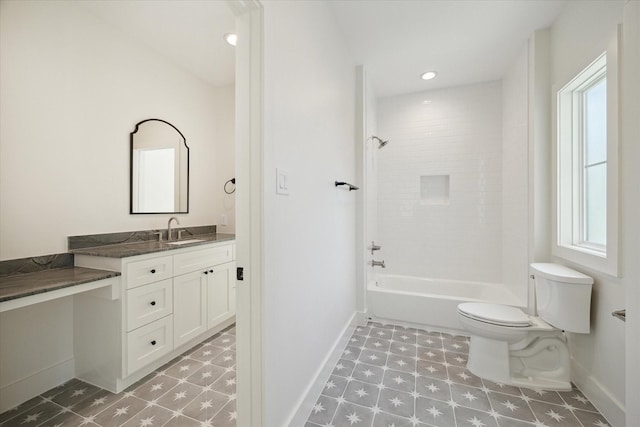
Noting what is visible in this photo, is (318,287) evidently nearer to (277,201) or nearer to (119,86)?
(277,201)

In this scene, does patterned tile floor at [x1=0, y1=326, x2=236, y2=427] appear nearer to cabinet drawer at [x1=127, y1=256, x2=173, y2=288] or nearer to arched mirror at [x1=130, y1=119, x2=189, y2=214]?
cabinet drawer at [x1=127, y1=256, x2=173, y2=288]

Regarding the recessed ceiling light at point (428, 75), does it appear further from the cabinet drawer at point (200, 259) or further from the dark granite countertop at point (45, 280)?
the dark granite countertop at point (45, 280)

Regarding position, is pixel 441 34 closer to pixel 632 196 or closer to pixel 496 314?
pixel 632 196

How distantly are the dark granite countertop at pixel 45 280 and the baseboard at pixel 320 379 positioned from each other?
1342 millimetres

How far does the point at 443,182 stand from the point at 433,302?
4.97 ft

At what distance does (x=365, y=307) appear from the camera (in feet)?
8.70

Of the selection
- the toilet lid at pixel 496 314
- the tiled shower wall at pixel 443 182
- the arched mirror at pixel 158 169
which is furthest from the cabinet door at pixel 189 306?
the tiled shower wall at pixel 443 182

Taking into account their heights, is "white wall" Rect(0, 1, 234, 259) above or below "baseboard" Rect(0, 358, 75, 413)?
above

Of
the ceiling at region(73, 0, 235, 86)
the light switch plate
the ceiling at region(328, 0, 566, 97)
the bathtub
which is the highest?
the ceiling at region(328, 0, 566, 97)

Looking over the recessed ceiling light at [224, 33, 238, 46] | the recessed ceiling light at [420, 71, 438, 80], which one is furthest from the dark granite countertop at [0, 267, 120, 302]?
the recessed ceiling light at [420, 71, 438, 80]

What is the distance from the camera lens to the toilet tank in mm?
1581

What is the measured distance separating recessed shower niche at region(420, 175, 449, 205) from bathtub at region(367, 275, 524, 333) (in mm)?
987

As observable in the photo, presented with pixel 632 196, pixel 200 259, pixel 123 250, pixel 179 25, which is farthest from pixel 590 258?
pixel 179 25

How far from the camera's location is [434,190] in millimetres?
3297
